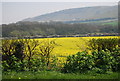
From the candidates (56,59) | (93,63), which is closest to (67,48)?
(56,59)

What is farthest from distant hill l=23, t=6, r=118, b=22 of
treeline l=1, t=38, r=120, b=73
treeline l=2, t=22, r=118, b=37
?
treeline l=1, t=38, r=120, b=73

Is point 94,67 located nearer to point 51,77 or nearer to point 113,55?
point 113,55

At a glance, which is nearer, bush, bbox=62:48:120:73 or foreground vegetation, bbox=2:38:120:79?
foreground vegetation, bbox=2:38:120:79

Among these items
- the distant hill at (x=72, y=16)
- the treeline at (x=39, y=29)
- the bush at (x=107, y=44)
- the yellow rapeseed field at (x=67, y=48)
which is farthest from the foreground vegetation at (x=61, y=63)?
the distant hill at (x=72, y=16)

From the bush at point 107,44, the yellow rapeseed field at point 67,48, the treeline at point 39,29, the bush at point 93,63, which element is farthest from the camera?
the treeline at point 39,29

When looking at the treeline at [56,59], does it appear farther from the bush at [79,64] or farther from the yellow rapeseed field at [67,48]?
the yellow rapeseed field at [67,48]

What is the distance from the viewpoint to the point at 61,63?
7.30 meters

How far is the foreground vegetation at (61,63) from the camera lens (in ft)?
21.1

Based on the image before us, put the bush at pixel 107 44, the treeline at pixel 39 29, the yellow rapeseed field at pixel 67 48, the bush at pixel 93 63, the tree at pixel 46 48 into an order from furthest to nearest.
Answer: the treeline at pixel 39 29 < the yellow rapeseed field at pixel 67 48 < the tree at pixel 46 48 < the bush at pixel 107 44 < the bush at pixel 93 63

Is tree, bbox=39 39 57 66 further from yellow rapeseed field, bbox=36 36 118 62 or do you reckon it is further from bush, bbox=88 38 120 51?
bush, bbox=88 38 120 51

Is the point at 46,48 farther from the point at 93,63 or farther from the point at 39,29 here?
the point at 39,29

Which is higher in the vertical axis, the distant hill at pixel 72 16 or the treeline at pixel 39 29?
the distant hill at pixel 72 16

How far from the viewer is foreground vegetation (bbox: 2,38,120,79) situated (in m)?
6.44

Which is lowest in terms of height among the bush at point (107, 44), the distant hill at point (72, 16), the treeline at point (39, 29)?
the bush at point (107, 44)
